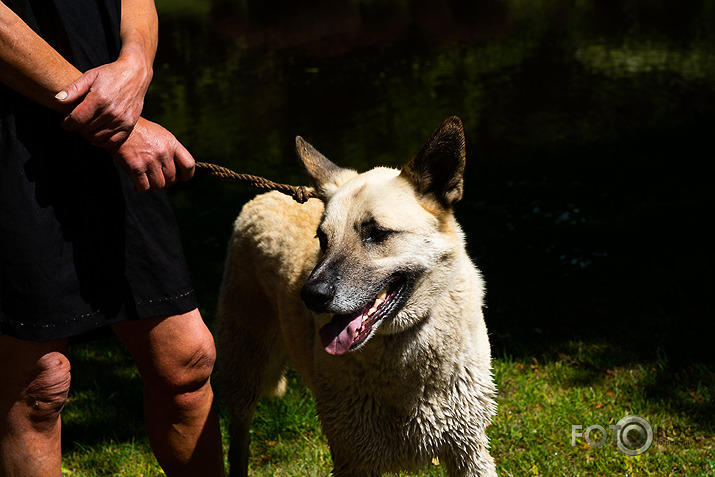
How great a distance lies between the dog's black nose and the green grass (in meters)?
1.31

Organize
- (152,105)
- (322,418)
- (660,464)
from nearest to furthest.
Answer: (322,418) < (660,464) < (152,105)

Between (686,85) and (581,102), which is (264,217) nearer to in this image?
(581,102)

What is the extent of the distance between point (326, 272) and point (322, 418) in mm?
718

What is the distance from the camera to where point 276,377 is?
12.2 feet

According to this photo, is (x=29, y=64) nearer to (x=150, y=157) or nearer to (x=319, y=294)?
(x=150, y=157)

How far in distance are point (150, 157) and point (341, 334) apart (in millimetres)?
923

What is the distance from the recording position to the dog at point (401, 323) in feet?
8.38

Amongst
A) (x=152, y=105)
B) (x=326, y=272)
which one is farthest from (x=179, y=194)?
(x=326, y=272)

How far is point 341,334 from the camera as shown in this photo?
2.54 meters

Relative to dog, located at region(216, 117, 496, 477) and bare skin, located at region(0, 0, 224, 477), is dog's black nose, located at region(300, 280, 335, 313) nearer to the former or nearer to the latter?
dog, located at region(216, 117, 496, 477)

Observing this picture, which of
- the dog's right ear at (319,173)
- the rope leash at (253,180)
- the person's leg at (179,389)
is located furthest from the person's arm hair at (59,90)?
the dog's right ear at (319,173)

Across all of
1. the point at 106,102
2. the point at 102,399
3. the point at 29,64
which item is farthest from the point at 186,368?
the point at 102,399

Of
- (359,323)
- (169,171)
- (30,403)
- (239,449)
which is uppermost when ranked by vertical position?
(169,171)

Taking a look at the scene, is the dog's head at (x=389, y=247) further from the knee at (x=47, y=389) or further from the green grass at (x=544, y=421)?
the green grass at (x=544, y=421)
